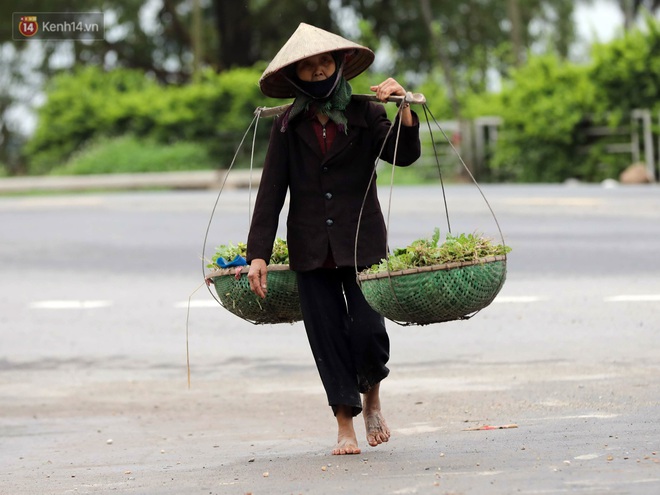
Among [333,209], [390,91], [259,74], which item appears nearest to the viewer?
[390,91]

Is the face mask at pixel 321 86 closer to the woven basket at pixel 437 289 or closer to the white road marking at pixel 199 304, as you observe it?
the woven basket at pixel 437 289

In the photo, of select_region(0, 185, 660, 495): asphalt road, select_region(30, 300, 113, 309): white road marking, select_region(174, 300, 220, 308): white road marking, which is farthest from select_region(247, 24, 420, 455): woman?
select_region(30, 300, 113, 309): white road marking

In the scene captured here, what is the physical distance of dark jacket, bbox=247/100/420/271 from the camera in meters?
6.91

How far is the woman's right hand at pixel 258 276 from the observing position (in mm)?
6969

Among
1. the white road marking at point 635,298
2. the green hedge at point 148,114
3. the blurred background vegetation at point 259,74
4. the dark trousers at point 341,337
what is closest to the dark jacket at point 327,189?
the dark trousers at point 341,337

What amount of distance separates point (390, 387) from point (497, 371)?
0.80m

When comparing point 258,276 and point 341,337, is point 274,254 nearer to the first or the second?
point 258,276

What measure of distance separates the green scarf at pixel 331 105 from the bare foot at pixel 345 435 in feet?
4.30

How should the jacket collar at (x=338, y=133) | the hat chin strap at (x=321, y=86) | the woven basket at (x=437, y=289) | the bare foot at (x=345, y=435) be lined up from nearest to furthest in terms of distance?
the woven basket at (x=437, y=289) < the hat chin strap at (x=321, y=86) < the jacket collar at (x=338, y=133) < the bare foot at (x=345, y=435)

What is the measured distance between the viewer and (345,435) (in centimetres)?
706

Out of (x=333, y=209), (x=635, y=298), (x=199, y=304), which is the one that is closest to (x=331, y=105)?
(x=333, y=209)

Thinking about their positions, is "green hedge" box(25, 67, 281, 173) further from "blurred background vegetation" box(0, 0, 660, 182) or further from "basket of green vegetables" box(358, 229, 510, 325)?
"basket of green vegetables" box(358, 229, 510, 325)

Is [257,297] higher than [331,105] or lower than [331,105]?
lower

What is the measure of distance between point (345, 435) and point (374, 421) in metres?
0.16
